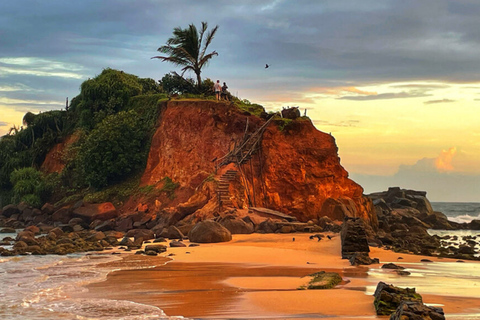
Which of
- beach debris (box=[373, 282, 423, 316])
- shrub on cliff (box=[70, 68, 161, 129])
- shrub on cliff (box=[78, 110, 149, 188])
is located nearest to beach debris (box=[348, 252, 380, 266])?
beach debris (box=[373, 282, 423, 316])

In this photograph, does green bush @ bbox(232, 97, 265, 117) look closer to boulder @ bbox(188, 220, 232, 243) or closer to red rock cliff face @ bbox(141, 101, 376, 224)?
red rock cliff face @ bbox(141, 101, 376, 224)

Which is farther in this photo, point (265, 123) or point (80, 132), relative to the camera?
point (80, 132)

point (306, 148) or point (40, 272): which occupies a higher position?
point (306, 148)

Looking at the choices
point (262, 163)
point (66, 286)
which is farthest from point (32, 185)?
point (66, 286)

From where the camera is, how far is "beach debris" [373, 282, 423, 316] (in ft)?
29.1

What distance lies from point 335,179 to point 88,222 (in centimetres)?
1381

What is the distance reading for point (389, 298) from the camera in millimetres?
9062

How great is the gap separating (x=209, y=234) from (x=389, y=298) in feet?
42.8

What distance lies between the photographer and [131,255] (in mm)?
19109

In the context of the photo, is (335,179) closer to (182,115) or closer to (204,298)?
(182,115)

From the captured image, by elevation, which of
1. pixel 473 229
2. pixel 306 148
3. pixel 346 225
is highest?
pixel 306 148

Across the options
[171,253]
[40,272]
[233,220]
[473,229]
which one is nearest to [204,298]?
[40,272]

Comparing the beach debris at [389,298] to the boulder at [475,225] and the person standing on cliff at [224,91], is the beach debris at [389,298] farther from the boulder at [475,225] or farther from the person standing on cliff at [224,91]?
the boulder at [475,225]

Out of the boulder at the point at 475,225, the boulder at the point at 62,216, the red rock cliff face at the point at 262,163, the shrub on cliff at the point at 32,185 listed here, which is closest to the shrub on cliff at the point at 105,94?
the shrub on cliff at the point at 32,185
